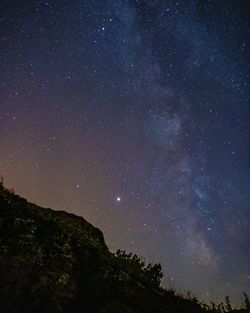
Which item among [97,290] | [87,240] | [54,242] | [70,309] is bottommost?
[70,309]

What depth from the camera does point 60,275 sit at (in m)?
7.29

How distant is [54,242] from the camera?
26.4 feet

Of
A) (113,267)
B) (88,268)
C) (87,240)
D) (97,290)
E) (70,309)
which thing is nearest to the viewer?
(70,309)

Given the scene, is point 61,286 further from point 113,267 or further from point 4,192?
point 4,192

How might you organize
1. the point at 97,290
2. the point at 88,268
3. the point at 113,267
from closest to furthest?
the point at 97,290, the point at 88,268, the point at 113,267

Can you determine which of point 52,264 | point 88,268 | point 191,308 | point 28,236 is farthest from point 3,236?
point 191,308

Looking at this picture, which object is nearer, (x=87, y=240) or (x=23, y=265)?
(x=23, y=265)

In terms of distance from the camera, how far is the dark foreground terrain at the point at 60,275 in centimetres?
671

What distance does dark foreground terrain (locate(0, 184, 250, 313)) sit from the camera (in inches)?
264

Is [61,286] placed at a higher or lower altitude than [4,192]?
lower

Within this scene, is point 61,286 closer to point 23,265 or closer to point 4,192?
point 23,265

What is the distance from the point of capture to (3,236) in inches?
289

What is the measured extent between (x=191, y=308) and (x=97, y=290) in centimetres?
297

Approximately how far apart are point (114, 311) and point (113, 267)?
1.58 metres
